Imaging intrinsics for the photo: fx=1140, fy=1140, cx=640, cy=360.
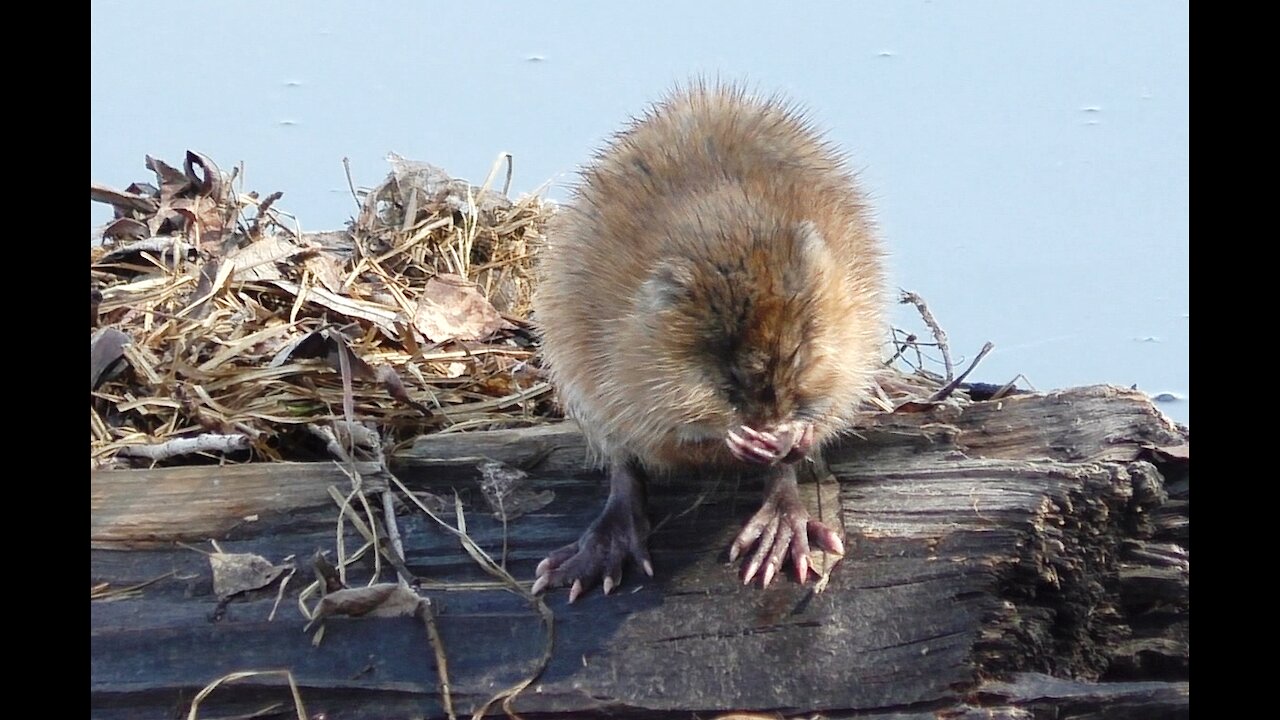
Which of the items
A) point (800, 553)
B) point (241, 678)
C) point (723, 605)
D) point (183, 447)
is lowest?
point (241, 678)

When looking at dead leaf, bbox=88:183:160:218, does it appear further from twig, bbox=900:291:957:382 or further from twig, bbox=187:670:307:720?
twig, bbox=900:291:957:382

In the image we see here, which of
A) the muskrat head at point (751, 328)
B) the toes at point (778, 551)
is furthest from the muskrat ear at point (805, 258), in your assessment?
the toes at point (778, 551)

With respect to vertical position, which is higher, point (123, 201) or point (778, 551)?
point (123, 201)

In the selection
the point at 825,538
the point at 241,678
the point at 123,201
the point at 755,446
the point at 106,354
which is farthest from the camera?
the point at 123,201

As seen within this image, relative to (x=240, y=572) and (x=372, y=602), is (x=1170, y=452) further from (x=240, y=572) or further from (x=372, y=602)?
(x=240, y=572)

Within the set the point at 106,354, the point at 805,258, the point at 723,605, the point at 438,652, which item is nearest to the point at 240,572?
A: the point at 438,652

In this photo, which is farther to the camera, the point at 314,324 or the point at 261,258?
the point at 261,258

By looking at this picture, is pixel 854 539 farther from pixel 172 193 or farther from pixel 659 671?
pixel 172 193
